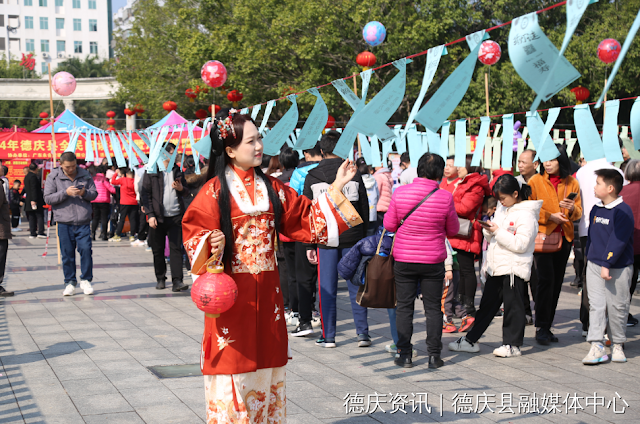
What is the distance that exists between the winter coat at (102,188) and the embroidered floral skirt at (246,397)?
12.8 meters

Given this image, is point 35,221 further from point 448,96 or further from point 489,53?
point 448,96

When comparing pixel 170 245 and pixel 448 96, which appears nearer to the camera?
pixel 448 96

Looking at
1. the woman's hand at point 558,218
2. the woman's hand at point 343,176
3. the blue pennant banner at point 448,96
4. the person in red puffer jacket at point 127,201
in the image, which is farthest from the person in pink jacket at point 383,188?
the woman's hand at point 343,176

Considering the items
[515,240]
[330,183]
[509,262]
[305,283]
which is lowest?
[305,283]

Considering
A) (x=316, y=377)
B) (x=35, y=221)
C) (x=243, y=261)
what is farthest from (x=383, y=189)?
(x=35, y=221)

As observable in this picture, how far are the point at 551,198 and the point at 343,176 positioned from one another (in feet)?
11.0

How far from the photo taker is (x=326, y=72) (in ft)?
71.6

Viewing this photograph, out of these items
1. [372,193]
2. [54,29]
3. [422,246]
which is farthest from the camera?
[54,29]

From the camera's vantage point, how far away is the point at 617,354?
5559mm

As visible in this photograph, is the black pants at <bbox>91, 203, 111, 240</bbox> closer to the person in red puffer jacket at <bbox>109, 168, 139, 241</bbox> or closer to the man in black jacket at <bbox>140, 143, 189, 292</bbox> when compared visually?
the person in red puffer jacket at <bbox>109, 168, 139, 241</bbox>

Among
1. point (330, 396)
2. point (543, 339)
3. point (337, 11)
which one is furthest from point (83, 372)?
point (337, 11)

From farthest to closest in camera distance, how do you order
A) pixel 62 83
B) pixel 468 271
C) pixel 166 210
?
1. pixel 62 83
2. pixel 166 210
3. pixel 468 271

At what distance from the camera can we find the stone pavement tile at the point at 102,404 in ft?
14.1

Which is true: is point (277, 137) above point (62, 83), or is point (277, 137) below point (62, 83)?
below
